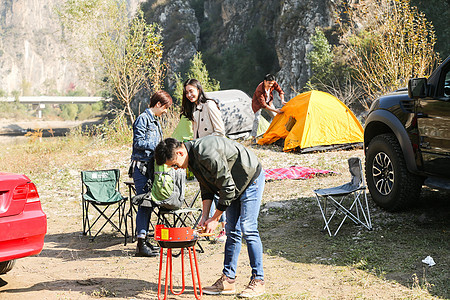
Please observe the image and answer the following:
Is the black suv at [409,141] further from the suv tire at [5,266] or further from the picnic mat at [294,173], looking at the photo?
the suv tire at [5,266]

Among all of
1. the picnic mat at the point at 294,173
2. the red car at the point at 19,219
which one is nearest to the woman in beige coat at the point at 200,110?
the red car at the point at 19,219

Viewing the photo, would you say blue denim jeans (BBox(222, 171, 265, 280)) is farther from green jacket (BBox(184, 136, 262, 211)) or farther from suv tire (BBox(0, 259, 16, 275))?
suv tire (BBox(0, 259, 16, 275))

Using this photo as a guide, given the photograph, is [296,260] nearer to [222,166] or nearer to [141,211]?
[141,211]

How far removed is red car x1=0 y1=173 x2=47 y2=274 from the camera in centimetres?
413

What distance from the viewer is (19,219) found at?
13.9ft

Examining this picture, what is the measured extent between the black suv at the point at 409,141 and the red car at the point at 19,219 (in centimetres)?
398

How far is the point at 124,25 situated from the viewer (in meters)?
18.1

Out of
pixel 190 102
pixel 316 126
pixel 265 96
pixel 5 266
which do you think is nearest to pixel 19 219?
pixel 5 266

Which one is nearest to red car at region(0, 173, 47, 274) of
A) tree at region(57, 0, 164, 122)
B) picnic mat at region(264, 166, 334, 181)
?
picnic mat at region(264, 166, 334, 181)

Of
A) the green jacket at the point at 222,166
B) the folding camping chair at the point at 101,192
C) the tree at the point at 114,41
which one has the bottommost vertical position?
the folding camping chair at the point at 101,192

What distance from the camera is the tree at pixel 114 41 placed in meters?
17.6

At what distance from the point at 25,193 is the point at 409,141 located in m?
4.12

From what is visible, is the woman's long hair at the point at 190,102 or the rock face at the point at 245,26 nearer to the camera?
the woman's long hair at the point at 190,102

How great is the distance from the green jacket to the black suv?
2469 millimetres
